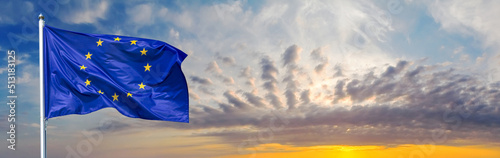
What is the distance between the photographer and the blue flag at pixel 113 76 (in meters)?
14.0

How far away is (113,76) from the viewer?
48.4 feet

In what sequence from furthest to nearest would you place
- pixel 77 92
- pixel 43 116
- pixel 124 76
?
pixel 124 76 → pixel 77 92 → pixel 43 116

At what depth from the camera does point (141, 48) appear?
15211 millimetres

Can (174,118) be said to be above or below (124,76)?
below

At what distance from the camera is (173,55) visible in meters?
15.6

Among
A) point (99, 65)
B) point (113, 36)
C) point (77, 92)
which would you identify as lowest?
point (77, 92)

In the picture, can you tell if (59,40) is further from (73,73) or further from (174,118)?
(174,118)

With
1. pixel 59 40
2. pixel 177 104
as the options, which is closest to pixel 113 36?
pixel 59 40

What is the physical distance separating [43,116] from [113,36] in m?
3.57

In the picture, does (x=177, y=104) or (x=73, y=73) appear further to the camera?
(x=177, y=104)

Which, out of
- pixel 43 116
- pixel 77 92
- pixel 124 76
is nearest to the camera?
pixel 43 116

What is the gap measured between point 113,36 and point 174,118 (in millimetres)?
3591

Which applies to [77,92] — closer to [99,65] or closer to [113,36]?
[99,65]

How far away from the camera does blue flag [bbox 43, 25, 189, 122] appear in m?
14.0
